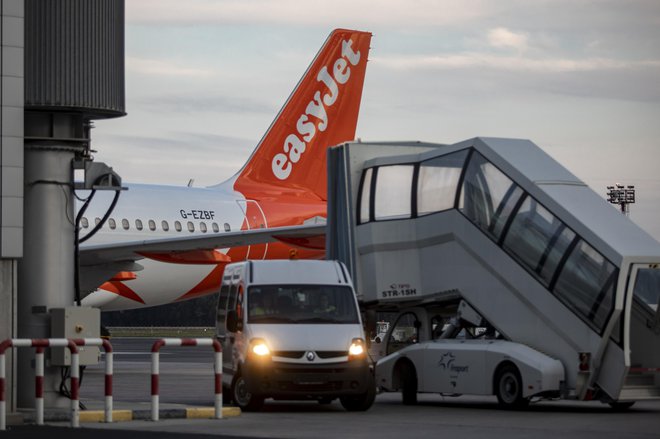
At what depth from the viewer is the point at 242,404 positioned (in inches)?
768

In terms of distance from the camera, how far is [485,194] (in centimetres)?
2075

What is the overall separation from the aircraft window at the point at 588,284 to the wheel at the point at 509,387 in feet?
3.98

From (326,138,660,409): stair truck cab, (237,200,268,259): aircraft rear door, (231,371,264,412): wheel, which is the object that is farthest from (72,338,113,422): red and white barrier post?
(237,200,268,259): aircraft rear door

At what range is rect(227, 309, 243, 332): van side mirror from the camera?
19725 mm

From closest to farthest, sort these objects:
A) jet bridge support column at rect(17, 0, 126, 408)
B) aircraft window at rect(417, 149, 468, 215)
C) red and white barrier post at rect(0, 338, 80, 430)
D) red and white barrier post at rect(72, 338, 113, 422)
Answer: red and white barrier post at rect(0, 338, 80, 430) < red and white barrier post at rect(72, 338, 113, 422) < jet bridge support column at rect(17, 0, 126, 408) < aircraft window at rect(417, 149, 468, 215)

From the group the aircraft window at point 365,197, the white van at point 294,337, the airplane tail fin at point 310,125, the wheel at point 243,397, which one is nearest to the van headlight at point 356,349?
the white van at point 294,337

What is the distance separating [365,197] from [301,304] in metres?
3.11

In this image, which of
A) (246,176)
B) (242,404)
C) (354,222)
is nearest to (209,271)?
(246,176)

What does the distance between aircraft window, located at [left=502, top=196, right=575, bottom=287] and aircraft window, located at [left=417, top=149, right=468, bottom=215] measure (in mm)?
1400

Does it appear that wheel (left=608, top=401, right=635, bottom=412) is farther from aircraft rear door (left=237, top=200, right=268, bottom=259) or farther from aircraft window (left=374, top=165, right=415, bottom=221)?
aircraft rear door (left=237, top=200, right=268, bottom=259)

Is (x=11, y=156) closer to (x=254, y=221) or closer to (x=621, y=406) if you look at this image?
(x=621, y=406)

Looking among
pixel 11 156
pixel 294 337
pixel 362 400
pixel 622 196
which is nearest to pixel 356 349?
pixel 362 400

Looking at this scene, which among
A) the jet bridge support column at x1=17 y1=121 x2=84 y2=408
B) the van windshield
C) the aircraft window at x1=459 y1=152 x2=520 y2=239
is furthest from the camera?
the aircraft window at x1=459 y1=152 x2=520 y2=239

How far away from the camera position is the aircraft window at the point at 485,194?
2039 centimetres
